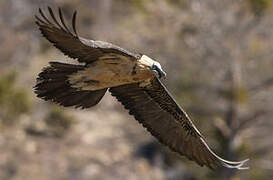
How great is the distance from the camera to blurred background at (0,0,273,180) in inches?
661

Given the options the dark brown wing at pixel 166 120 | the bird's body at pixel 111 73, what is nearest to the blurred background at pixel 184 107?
the dark brown wing at pixel 166 120

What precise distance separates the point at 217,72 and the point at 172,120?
29.6ft

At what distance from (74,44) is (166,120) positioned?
1.78 meters

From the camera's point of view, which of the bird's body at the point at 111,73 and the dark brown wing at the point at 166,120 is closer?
the bird's body at the point at 111,73

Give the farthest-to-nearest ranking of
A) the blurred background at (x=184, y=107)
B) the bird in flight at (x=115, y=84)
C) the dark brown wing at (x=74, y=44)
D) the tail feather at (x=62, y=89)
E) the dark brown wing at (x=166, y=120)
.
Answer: the blurred background at (x=184, y=107) < the dark brown wing at (x=166, y=120) < the tail feather at (x=62, y=89) < the bird in flight at (x=115, y=84) < the dark brown wing at (x=74, y=44)

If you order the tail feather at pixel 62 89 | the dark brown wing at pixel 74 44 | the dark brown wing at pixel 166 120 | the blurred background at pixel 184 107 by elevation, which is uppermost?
the blurred background at pixel 184 107

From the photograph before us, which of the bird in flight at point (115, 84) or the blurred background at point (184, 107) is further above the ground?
the blurred background at point (184, 107)

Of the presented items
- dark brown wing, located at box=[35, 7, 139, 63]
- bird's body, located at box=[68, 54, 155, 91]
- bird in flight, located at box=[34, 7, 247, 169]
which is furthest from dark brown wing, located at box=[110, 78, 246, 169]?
dark brown wing, located at box=[35, 7, 139, 63]

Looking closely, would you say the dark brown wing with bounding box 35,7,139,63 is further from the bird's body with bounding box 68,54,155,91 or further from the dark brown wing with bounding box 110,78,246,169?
the dark brown wing with bounding box 110,78,246,169

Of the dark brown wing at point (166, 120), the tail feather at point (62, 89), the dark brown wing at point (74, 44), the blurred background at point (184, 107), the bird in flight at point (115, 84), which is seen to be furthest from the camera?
the blurred background at point (184, 107)

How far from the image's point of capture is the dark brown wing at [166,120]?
779 cm

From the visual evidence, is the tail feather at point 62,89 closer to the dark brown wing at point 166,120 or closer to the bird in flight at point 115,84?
the bird in flight at point 115,84

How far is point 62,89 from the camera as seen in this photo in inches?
277

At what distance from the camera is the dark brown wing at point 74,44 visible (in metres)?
6.20
